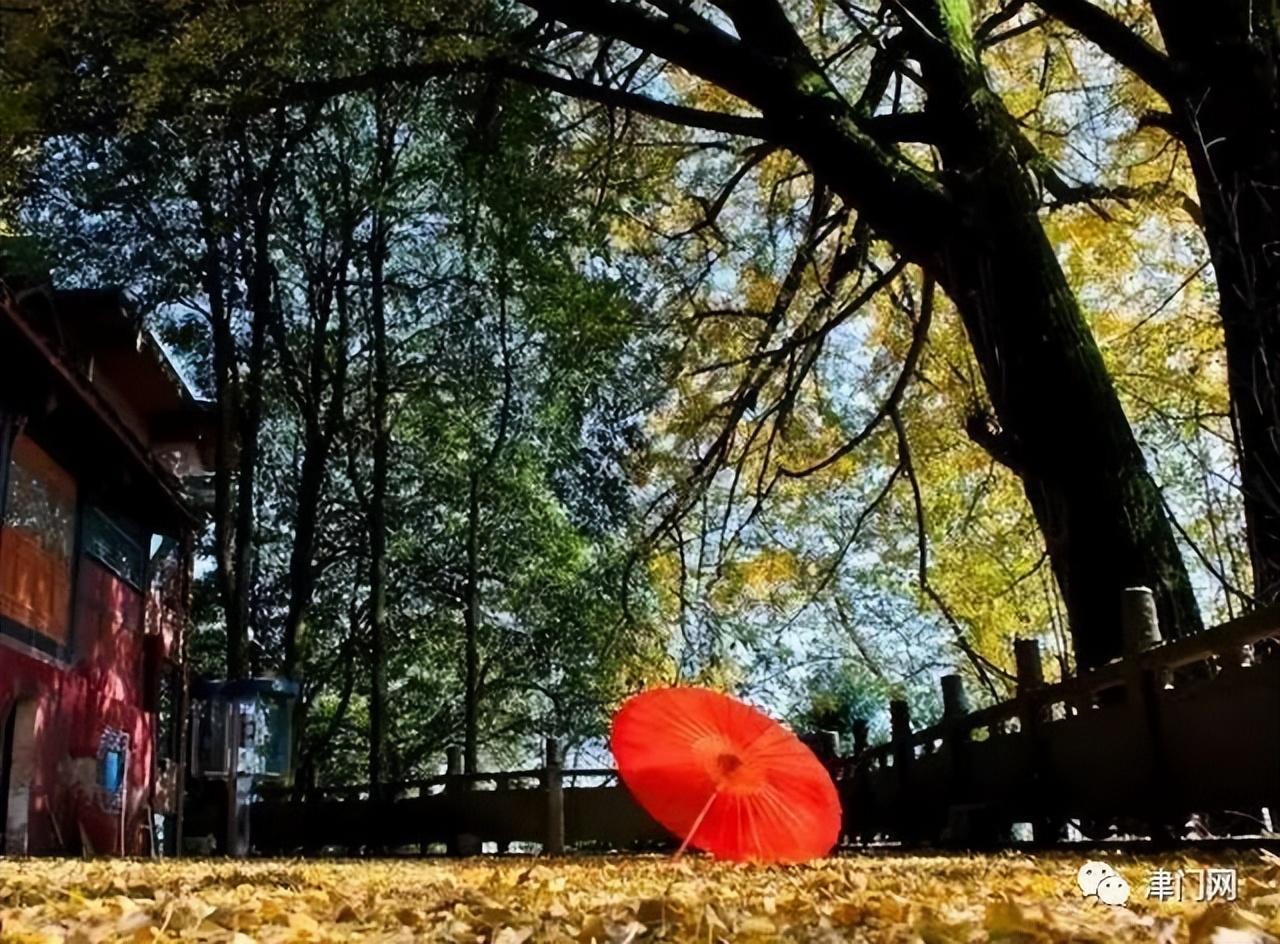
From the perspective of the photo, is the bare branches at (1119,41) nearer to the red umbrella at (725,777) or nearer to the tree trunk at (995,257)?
the tree trunk at (995,257)

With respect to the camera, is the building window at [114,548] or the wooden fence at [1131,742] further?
the building window at [114,548]

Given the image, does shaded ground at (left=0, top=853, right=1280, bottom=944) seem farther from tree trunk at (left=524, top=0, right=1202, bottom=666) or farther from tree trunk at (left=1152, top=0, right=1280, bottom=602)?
tree trunk at (left=524, top=0, right=1202, bottom=666)

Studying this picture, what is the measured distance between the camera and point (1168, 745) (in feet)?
14.1

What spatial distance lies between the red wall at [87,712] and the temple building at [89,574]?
2 centimetres

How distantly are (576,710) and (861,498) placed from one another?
14.9 feet

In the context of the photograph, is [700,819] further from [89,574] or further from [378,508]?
[378,508]

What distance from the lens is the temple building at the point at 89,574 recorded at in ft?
24.9

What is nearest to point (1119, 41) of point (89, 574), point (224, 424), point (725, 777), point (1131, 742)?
point (1131, 742)

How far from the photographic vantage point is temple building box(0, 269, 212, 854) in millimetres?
7602

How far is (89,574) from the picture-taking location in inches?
368

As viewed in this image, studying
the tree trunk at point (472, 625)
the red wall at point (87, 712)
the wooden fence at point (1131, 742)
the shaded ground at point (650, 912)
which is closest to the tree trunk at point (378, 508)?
the tree trunk at point (472, 625)

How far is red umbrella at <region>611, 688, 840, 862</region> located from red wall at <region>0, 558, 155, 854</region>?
16.6 feet

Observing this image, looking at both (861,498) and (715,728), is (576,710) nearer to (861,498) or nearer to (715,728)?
(861,498)

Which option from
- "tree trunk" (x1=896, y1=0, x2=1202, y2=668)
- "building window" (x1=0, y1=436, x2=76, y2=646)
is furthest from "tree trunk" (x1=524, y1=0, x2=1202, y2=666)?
"building window" (x1=0, y1=436, x2=76, y2=646)
